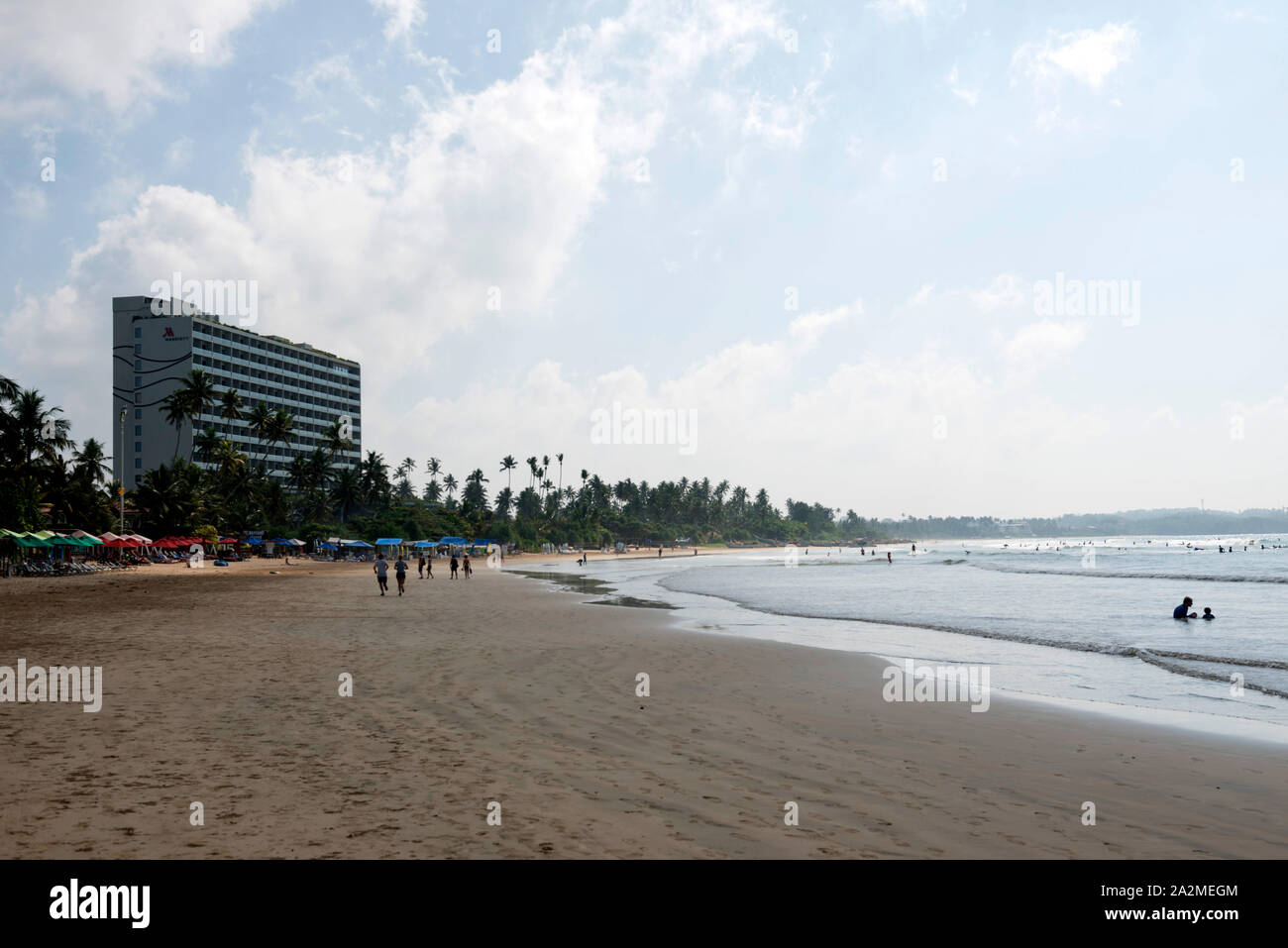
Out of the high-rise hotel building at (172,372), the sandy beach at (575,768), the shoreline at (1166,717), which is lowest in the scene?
the shoreline at (1166,717)

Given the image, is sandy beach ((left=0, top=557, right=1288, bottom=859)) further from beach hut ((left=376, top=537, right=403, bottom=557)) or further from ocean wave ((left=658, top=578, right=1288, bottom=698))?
beach hut ((left=376, top=537, right=403, bottom=557))

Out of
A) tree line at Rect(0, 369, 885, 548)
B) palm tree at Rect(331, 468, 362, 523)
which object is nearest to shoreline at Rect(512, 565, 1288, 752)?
tree line at Rect(0, 369, 885, 548)

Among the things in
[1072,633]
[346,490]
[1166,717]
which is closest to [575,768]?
[1166,717]

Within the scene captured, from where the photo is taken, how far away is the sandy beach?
571cm

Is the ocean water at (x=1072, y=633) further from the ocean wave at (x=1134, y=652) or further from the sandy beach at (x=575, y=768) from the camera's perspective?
the sandy beach at (x=575, y=768)

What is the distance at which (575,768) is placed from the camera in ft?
25.2

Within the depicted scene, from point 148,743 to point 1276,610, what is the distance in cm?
3833

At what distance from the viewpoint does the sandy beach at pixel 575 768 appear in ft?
18.7

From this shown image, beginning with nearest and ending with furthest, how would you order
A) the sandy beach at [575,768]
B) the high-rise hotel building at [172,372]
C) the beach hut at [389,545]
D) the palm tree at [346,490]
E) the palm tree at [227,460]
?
the sandy beach at [575,768], the palm tree at [227,460], the beach hut at [389,545], the palm tree at [346,490], the high-rise hotel building at [172,372]

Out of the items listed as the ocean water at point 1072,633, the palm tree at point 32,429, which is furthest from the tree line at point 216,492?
the ocean water at point 1072,633

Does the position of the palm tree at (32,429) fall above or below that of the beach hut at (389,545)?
above
